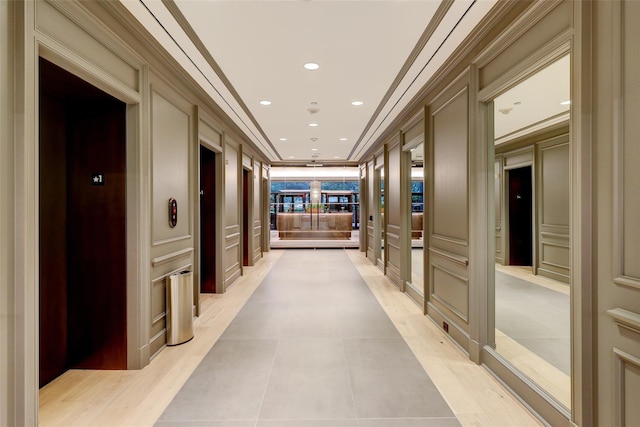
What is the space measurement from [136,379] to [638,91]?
13.1 ft

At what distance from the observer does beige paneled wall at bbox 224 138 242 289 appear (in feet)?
19.9

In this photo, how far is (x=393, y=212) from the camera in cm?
653

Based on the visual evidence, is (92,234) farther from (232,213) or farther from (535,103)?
(535,103)

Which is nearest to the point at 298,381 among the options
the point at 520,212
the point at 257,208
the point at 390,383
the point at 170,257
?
the point at 390,383

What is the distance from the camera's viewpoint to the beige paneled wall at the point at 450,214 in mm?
3395

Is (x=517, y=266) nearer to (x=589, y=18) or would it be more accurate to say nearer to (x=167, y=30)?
(x=589, y=18)

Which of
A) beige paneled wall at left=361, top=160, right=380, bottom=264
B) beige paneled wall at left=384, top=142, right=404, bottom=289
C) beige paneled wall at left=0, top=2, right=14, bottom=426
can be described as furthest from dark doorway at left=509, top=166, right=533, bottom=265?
beige paneled wall at left=0, top=2, right=14, bottom=426

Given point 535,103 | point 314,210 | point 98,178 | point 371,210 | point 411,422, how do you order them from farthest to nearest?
1. point 314,210
2. point 371,210
3. point 535,103
4. point 98,178
5. point 411,422

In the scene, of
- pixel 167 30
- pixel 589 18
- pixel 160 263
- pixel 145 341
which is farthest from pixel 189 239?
pixel 589 18

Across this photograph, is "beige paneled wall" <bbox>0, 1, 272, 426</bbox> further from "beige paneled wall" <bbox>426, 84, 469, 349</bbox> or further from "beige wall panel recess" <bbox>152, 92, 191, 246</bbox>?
Answer: "beige paneled wall" <bbox>426, 84, 469, 349</bbox>

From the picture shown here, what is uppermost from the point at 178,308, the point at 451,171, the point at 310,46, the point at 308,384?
the point at 310,46

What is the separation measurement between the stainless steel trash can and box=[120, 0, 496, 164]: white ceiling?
2418 millimetres

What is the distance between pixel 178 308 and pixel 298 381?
1.63m

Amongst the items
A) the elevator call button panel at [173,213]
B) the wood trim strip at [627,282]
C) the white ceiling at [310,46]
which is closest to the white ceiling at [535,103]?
the white ceiling at [310,46]
